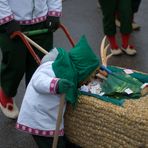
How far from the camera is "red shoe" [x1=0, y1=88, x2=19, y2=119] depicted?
421 cm

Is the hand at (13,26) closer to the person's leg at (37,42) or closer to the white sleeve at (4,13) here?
the white sleeve at (4,13)

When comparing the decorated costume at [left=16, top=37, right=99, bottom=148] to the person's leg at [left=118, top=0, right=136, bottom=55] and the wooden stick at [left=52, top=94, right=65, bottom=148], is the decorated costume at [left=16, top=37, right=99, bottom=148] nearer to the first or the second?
the wooden stick at [left=52, top=94, right=65, bottom=148]

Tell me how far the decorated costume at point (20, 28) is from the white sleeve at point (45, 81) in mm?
615

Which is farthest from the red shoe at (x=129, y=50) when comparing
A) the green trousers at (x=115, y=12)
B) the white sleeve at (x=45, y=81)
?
the white sleeve at (x=45, y=81)

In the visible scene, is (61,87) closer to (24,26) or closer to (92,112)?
(92,112)

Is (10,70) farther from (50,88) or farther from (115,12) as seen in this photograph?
(115,12)

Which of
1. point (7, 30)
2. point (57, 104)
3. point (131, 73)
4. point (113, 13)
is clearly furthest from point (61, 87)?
point (113, 13)

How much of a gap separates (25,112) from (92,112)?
1.57 feet

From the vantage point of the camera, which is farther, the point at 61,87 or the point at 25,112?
the point at 25,112

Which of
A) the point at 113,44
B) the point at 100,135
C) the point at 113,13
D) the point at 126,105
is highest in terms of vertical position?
the point at 126,105

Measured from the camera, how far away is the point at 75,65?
3012mm

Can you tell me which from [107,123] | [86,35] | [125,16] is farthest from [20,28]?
[86,35]

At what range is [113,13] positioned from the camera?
5227 mm

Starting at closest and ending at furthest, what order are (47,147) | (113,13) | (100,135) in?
(100,135), (47,147), (113,13)
